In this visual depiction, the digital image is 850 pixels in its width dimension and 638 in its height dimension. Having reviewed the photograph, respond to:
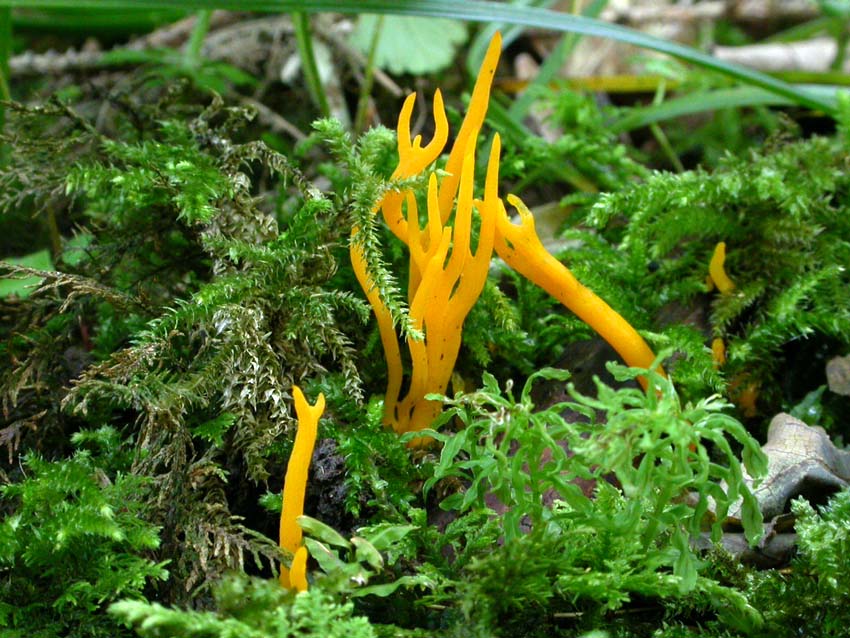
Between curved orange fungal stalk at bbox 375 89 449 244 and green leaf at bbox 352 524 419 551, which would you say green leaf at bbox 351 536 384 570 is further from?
curved orange fungal stalk at bbox 375 89 449 244

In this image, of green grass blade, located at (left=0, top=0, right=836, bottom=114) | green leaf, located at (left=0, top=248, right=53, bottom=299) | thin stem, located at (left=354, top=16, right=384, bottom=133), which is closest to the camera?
green leaf, located at (left=0, top=248, right=53, bottom=299)

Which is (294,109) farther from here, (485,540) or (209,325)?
(485,540)

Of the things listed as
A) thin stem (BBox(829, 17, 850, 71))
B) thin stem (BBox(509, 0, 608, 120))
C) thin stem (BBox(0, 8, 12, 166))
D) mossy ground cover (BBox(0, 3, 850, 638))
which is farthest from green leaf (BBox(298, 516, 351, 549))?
thin stem (BBox(829, 17, 850, 71))

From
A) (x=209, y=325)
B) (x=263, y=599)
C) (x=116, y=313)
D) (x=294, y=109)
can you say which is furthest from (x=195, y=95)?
(x=263, y=599)

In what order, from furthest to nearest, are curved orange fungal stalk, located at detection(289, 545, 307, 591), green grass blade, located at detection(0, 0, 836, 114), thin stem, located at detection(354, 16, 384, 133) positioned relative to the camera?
thin stem, located at detection(354, 16, 384, 133), green grass blade, located at detection(0, 0, 836, 114), curved orange fungal stalk, located at detection(289, 545, 307, 591)

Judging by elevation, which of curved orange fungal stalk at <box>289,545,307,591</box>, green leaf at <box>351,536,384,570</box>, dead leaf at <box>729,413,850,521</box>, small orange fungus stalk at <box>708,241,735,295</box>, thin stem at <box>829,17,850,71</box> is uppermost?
thin stem at <box>829,17,850,71</box>

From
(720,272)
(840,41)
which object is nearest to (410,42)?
(720,272)

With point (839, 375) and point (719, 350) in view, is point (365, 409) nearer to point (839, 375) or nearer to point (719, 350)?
point (719, 350)

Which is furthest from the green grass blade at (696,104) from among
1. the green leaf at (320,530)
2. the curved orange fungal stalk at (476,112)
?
the green leaf at (320,530)
